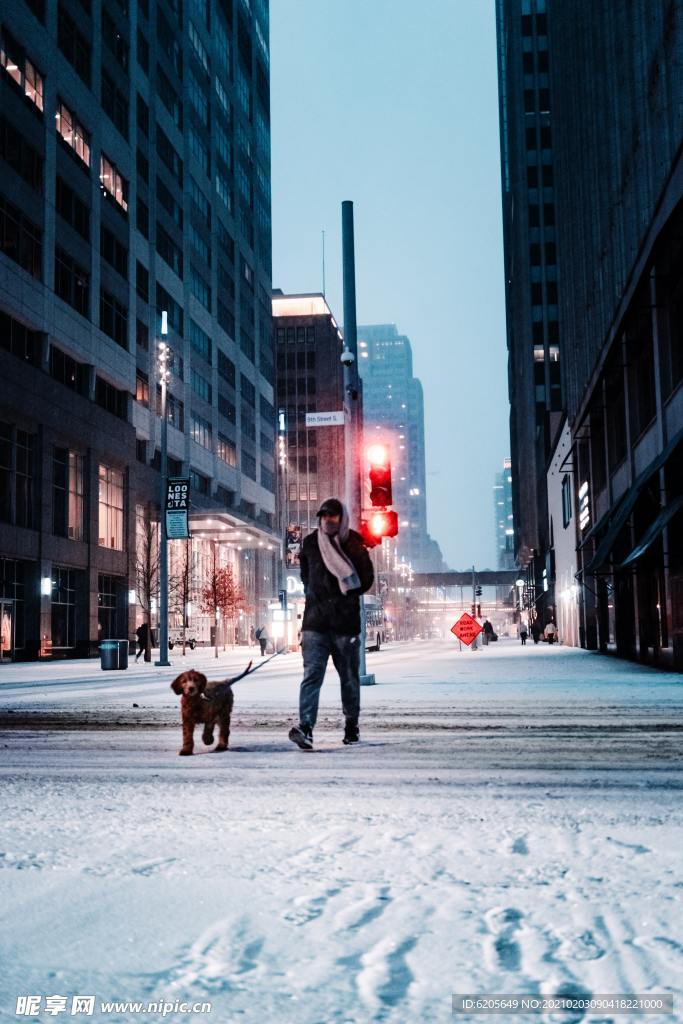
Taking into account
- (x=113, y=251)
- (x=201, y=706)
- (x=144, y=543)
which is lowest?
(x=201, y=706)

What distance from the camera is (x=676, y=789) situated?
5660 millimetres

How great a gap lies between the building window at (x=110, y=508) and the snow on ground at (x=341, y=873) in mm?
42498

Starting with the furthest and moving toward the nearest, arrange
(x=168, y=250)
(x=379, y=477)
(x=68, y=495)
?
(x=168, y=250), (x=68, y=495), (x=379, y=477)

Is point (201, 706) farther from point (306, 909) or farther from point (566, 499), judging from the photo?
point (566, 499)

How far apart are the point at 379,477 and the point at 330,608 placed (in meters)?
9.74

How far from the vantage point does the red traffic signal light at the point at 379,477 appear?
17.5 meters

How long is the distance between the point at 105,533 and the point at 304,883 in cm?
4822

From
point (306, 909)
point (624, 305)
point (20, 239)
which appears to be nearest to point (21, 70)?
point (20, 239)

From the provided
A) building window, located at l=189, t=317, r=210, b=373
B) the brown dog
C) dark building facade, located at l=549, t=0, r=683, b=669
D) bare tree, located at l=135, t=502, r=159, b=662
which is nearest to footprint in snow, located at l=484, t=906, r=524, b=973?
the brown dog

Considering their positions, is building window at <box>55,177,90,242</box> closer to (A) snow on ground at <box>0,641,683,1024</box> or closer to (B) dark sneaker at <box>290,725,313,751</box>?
(A) snow on ground at <box>0,641,683,1024</box>

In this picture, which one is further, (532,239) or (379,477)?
(532,239)

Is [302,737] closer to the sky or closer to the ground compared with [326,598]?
closer to the ground

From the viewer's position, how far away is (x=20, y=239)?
137 feet

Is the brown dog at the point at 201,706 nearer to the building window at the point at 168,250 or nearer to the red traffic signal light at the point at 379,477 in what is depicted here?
the red traffic signal light at the point at 379,477
